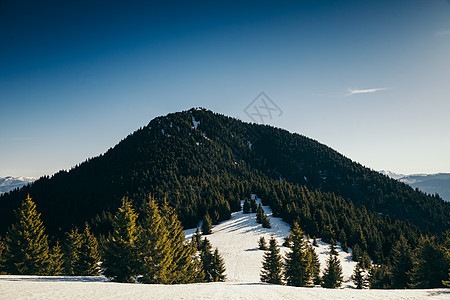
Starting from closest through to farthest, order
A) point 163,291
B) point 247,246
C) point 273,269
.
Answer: point 163,291, point 273,269, point 247,246

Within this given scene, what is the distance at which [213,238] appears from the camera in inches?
2026

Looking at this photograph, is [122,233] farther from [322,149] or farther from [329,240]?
[322,149]

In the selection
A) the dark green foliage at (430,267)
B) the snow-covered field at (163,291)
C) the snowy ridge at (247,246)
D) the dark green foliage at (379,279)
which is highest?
the snow-covered field at (163,291)

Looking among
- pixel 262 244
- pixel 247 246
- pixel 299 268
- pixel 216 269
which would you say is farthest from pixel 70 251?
pixel 299 268

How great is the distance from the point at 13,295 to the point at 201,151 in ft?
488

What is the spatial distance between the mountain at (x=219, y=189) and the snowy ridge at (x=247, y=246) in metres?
4.46

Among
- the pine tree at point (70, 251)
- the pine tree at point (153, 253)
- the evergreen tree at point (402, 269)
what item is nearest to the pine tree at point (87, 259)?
the pine tree at point (70, 251)

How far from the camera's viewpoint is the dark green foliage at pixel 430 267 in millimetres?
23453

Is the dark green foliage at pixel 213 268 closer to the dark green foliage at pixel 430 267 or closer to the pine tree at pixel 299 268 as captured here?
the pine tree at pixel 299 268

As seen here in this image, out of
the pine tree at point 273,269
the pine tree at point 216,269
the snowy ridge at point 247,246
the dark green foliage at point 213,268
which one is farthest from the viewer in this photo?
the snowy ridge at point 247,246

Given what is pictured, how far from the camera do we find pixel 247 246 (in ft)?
150

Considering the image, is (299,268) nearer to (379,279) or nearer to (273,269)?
(273,269)

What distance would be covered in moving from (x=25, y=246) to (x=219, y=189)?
62353mm

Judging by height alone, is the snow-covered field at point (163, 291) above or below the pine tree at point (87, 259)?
above
